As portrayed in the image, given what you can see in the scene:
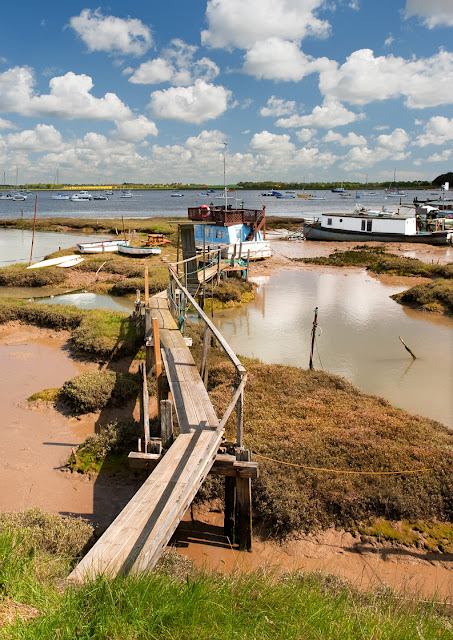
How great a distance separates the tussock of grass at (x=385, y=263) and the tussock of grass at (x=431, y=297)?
16.4 feet

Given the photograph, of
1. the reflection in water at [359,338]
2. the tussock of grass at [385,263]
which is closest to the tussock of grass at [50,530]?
the reflection in water at [359,338]

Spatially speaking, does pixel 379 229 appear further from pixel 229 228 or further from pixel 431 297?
pixel 431 297

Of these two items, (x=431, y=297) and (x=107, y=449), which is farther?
(x=431, y=297)

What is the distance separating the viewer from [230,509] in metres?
6.73

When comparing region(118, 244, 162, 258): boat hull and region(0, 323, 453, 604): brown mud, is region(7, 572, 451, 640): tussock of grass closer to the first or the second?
region(0, 323, 453, 604): brown mud

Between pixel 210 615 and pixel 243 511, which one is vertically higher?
pixel 210 615

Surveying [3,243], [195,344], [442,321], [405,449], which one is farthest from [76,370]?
[3,243]

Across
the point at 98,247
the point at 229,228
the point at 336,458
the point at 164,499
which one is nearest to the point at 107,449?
the point at 164,499

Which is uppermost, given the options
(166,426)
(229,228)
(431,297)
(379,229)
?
(379,229)

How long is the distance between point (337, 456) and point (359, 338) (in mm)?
9832

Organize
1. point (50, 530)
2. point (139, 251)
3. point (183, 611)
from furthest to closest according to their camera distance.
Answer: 1. point (139, 251)
2. point (50, 530)
3. point (183, 611)

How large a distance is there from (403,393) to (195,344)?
6.18m

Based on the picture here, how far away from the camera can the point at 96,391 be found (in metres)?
10.6

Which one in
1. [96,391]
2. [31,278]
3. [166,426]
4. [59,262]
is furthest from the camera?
[59,262]
